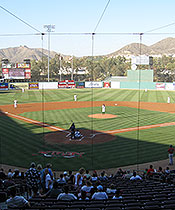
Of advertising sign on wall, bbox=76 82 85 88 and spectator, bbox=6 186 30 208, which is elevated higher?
advertising sign on wall, bbox=76 82 85 88

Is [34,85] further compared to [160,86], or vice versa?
[160,86]

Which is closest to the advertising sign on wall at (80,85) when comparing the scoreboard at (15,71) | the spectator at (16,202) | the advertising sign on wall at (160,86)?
the scoreboard at (15,71)

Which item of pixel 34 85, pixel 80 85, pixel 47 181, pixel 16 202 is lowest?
pixel 47 181

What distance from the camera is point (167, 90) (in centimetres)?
6581

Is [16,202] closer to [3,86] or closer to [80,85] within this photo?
[3,86]

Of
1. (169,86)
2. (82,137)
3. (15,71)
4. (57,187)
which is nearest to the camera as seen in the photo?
(57,187)

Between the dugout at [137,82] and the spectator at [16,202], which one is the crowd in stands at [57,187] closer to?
the spectator at [16,202]

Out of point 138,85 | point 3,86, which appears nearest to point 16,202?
point 3,86

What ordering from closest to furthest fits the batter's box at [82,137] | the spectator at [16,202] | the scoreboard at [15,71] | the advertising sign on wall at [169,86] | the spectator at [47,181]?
the spectator at [16,202] < the spectator at [47,181] < the batter's box at [82,137] < the advertising sign on wall at [169,86] < the scoreboard at [15,71]

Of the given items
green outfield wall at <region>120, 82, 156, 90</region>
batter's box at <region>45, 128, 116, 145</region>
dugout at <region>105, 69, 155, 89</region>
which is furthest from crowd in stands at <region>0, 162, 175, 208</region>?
dugout at <region>105, 69, 155, 89</region>

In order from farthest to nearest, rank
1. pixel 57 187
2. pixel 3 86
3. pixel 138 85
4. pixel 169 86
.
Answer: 1. pixel 138 85
2. pixel 169 86
3. pixel 3 86
4. pixel 57 187

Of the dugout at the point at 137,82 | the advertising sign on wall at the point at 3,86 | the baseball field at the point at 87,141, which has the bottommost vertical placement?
the baseball field at the point at 87,141

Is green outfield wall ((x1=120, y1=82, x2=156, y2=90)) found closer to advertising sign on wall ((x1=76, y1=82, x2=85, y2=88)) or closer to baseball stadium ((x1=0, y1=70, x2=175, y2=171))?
advertising sign on wall ((x1=76, y1=82, x2=85, y2=88))

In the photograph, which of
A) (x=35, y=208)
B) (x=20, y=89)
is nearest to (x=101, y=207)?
(x=35, y=208)
